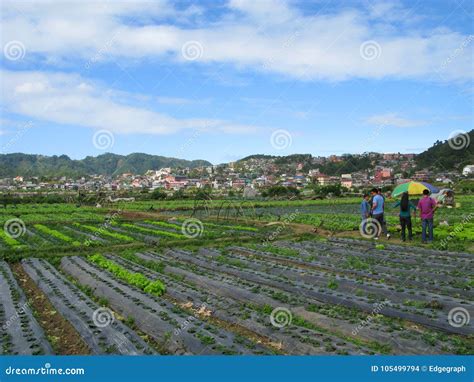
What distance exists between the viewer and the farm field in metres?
6.64

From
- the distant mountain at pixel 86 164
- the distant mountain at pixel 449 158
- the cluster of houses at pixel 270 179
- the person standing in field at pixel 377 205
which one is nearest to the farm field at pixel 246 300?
the person standing in field at pixel 377 205

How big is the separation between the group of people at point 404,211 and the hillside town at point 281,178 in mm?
49706

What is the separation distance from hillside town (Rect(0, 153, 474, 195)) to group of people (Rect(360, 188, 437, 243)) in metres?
49.7

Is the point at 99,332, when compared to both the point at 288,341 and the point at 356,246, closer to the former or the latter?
the point at 288,341

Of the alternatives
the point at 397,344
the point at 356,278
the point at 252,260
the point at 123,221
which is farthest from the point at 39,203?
the point at 397,344

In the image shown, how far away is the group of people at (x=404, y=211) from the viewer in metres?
14.6

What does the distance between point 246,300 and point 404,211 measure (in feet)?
28.2

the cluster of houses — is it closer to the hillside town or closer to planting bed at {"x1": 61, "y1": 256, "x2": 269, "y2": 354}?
the hillside town

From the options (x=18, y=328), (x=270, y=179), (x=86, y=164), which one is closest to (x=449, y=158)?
(x=270, y=179)

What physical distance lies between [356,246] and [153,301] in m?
8.87

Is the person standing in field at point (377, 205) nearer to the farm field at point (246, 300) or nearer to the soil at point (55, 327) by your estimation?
the farm field at point (246, 300)

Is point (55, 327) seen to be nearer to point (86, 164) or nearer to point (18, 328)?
point (18, 328)

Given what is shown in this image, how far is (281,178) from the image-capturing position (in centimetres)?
10494

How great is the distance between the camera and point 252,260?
43.7 ft
